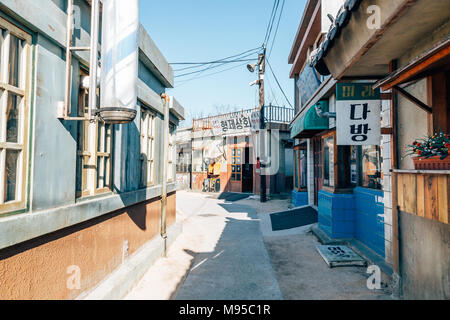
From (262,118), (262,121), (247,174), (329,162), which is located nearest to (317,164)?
(329,162)

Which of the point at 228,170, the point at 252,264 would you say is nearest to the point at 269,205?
the point at 228,170

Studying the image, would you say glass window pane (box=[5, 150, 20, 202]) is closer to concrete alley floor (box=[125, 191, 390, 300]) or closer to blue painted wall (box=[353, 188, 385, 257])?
concrete alley floor (box=[125, 191, 390, 300])

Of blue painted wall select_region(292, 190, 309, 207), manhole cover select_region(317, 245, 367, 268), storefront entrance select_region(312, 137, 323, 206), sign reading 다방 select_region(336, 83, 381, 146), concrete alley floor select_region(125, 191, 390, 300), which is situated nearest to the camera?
concrete alley floor select_region(125, 191, 390, 300)

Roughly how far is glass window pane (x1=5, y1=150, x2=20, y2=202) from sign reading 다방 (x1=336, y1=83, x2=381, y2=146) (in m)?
4.93

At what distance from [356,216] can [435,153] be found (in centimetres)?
441

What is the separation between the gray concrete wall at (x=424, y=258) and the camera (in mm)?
3479

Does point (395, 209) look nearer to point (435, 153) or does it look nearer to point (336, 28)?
point (435, 153)

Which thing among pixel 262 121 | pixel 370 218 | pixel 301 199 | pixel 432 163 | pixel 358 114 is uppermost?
pixel 262 121

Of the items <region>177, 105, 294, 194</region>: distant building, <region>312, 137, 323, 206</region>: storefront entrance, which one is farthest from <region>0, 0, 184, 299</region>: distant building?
<region>177, 105, 294, 194</region>: distant building

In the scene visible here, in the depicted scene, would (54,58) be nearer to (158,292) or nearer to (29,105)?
(29,105)

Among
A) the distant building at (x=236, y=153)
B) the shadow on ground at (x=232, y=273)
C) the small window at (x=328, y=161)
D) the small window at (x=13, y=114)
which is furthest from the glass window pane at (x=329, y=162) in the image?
the distant building at (x=236, y=153)

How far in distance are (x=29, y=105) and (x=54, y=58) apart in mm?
689

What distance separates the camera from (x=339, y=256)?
5.98 meters

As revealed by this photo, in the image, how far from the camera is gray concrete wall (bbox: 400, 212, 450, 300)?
3479 mm
